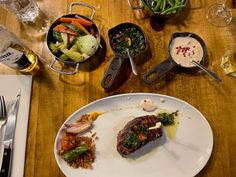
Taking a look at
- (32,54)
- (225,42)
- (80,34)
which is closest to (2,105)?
(32,54)

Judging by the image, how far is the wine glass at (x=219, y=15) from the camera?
1.87 metres

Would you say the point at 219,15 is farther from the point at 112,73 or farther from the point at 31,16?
the point at 31,16

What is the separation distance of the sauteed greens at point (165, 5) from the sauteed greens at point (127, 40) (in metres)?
0.17

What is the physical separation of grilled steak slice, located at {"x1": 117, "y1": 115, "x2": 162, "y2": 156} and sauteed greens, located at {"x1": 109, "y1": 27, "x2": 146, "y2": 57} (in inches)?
14.9

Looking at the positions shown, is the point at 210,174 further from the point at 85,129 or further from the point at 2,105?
the point at 2,105

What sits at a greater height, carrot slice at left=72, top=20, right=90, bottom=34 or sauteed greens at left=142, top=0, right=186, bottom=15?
carrot slice at left=72, top=20, right=90, bottom=34

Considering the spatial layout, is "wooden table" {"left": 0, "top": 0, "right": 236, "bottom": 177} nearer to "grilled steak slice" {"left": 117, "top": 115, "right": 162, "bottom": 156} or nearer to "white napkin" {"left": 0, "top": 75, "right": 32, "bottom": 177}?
"white napkin" {"left": 0, "top": 75, "right": 32, "bottom": 177}

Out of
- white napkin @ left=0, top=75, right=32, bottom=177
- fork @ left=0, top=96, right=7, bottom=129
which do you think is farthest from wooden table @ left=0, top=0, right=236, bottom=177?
fork @ left=0, top=96, right=7, bottom=129

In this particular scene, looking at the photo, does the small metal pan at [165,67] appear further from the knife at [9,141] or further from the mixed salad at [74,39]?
the knife at [9,141]

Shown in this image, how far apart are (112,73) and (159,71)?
0.86 feet

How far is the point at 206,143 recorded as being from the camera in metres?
1.64

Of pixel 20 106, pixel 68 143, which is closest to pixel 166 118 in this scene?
pixel 68 143

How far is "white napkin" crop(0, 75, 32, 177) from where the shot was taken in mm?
1630

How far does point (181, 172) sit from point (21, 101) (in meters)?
0.95
